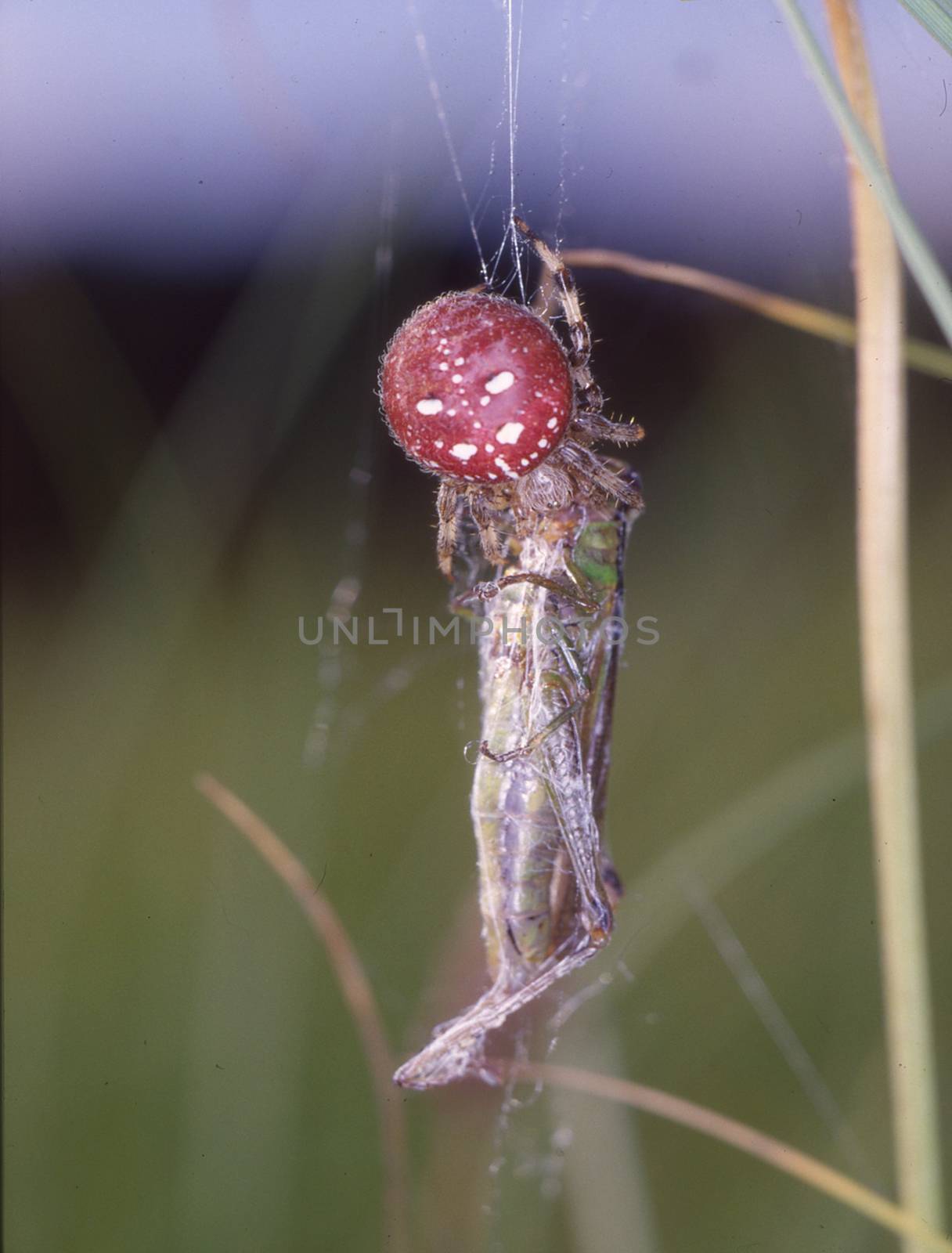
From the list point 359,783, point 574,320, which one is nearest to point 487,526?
point 574,320

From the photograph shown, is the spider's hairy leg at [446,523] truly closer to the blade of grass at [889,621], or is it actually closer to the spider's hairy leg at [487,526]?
the spider's hairy leg at [487,526]

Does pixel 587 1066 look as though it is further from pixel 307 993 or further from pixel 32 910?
pixel 32 910

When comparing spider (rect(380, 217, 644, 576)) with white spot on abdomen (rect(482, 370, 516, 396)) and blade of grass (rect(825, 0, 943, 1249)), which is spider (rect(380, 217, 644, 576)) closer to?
white spot on abdomen (rect(482, 370, 516, 396))

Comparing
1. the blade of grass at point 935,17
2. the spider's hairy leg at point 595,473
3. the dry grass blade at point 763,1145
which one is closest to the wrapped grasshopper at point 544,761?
the spider's hairy leg at point 595,473

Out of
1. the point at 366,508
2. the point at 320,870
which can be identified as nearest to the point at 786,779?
the point at 320,870

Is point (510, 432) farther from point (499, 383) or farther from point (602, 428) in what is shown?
point (602, 428)

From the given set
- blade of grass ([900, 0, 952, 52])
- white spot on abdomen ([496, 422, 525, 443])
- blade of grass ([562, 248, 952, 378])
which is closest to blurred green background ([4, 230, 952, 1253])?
blade of grass ([562, 248, 952, 378])
